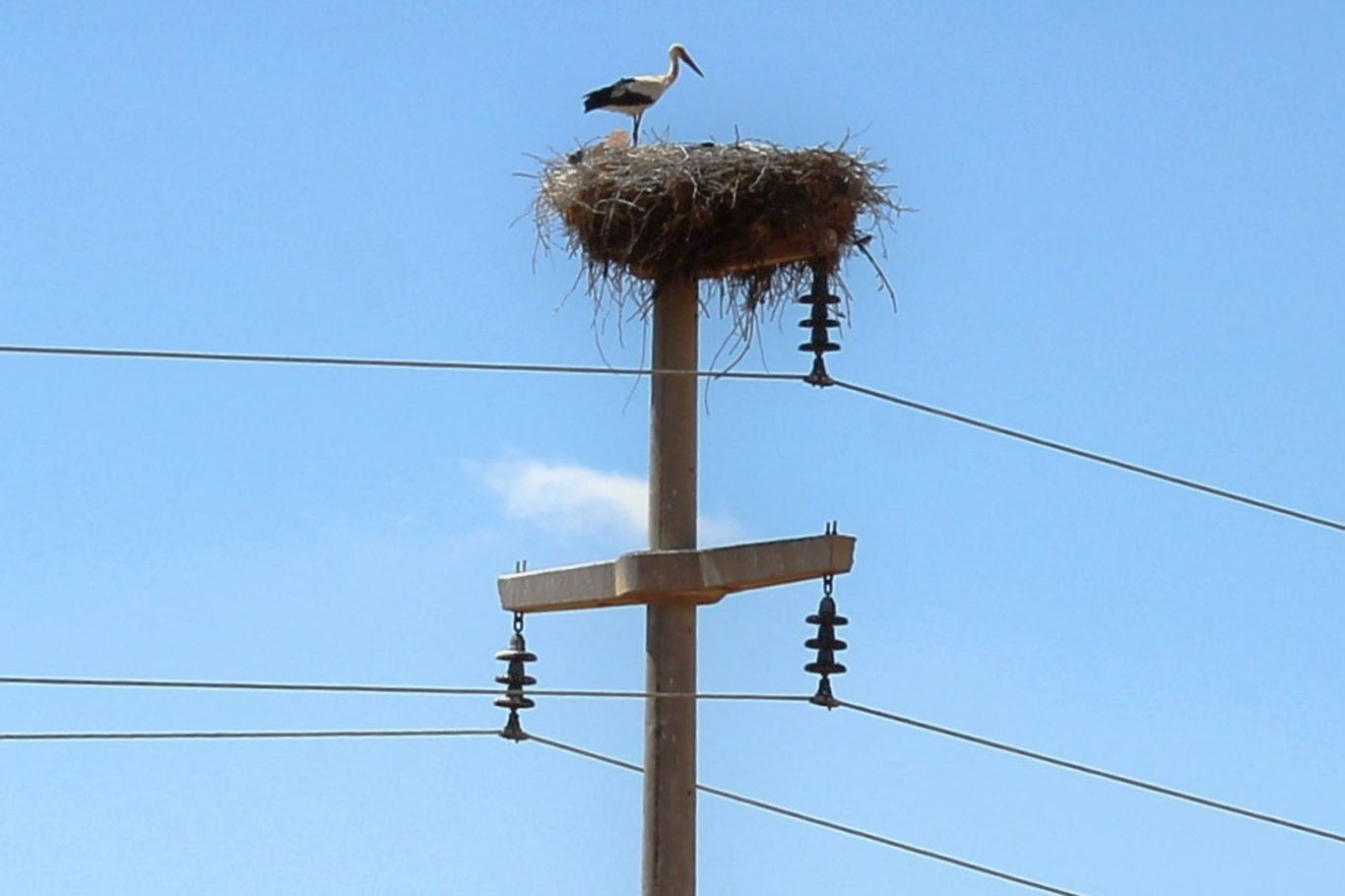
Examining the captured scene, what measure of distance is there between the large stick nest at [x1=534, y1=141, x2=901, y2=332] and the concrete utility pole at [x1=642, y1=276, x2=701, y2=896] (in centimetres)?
31

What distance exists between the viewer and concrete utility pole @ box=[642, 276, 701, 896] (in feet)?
27.1

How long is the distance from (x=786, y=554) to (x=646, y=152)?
2.02m

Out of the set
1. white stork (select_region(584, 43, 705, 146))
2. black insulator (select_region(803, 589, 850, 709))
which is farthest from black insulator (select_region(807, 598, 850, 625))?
white stork (select_region(584, 43, 705, 146))

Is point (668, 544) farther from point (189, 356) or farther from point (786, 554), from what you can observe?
point (189, 356)

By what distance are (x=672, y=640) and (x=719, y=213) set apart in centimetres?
151

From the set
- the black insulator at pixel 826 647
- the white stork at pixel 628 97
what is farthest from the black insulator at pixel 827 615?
the white stork at pixel 628 97

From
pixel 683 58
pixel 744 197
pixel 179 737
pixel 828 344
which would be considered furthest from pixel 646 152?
pixel 683 58

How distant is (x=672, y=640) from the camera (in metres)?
8.48

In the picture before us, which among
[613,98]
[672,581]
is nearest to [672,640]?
[672,581]

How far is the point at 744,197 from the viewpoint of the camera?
9.30 metres

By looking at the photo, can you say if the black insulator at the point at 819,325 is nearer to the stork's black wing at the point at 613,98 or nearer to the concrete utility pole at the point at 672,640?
the concrete utility pole at the point at 672,640

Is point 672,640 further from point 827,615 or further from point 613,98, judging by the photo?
point 613,98

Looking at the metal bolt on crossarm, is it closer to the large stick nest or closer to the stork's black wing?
the large stick nest

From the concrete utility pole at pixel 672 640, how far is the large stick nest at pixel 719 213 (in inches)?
12.3
